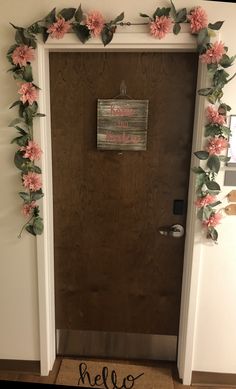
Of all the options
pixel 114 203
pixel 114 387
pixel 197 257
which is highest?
pixel 114 203

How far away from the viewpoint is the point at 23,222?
1708mm

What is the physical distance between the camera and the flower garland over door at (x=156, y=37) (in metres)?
1.42

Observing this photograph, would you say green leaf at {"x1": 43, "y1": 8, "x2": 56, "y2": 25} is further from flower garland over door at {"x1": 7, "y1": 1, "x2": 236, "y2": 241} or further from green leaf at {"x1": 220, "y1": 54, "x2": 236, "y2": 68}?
green leaf at {"x1": 220, "y1": 54, "x2": 236, "y2": 68}

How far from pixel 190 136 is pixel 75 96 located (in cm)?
66

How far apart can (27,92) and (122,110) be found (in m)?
0.49

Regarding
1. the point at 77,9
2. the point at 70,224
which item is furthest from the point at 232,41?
the point at 70,224

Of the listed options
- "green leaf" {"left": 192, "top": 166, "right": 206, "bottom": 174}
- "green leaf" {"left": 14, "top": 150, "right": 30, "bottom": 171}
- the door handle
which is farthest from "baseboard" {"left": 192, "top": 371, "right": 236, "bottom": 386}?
"green leaf" {"left": 14, "top": 150, "right": 30, "bottom": 171}

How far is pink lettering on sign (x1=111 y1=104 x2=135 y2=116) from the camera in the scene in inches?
64.4

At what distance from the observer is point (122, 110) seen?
5.38 ft

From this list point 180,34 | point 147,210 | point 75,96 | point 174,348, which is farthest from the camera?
point 174,348

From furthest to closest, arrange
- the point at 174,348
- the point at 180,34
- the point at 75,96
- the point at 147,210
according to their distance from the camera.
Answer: the point at 174,348 → the point at 147,210 → the point at 75,96 → the point at 180,34

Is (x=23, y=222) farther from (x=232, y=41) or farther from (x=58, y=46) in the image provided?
(x=232, y=41)

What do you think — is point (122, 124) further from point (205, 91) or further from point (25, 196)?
point (25, 196)

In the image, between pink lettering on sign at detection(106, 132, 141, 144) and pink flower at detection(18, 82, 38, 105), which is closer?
pink flower at detection(18, 82, 38, 105)
